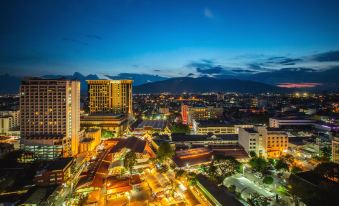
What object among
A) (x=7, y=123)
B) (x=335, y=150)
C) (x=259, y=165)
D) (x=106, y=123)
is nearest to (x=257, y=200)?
(x=259, y=165)

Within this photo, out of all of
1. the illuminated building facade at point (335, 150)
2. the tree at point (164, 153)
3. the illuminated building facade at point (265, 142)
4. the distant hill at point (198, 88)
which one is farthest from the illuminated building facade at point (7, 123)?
the distant hill at point (198, 88)

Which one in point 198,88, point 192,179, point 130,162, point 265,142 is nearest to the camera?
point 192,179

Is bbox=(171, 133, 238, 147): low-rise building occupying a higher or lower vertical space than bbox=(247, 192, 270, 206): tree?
higher

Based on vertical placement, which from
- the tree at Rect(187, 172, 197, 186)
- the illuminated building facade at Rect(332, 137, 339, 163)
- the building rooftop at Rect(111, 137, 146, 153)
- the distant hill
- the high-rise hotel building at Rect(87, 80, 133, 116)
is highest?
the distant hill

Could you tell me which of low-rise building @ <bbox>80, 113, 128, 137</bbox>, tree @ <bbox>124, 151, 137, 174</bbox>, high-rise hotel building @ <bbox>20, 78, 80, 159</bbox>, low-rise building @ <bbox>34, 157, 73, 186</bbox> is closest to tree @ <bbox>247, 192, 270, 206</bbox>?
tree @ <bbox>124, 151, 137, 174</bbox>

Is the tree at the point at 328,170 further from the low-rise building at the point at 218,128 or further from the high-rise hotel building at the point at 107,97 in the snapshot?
the high-rise hotel building at the point at 107,97

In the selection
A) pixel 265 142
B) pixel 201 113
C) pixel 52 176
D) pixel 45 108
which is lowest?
pixel 52 176

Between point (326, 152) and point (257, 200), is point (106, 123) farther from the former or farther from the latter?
point (326, 152)

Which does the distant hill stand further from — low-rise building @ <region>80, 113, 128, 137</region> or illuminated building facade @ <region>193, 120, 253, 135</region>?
illuminated building facade @ <region>193, 120, 253, 135</region>
